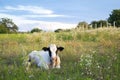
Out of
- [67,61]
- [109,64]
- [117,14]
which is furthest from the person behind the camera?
[117,14]

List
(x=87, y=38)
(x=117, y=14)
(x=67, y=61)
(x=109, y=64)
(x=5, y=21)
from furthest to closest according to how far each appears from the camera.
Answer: (x=5, y=21), (x=117, y=14), (x=87, y=38), (x=67, y=61), (x=109, y=64)

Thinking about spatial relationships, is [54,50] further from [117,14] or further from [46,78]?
[117,14]

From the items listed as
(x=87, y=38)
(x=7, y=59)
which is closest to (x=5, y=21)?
(x=87, y=38)

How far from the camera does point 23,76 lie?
7.94 m

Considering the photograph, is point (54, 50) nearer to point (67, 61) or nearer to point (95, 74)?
point (67, 61)

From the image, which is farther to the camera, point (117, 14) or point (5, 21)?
point (5, 21)

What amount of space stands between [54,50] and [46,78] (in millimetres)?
3693

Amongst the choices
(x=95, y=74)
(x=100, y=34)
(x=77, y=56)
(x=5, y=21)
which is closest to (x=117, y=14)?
(x=5, y=21)

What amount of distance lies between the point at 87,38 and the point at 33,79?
45.9ft

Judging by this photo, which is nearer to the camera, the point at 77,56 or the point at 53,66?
the point at 53,66

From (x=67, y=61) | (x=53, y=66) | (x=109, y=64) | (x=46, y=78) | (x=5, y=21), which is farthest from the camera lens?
(x=5, y=21)

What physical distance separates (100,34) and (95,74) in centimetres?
1401

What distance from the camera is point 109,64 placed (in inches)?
367

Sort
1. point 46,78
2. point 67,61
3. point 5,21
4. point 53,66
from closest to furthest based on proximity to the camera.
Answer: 1. point 46,78
2. point 53,66
3. point 67,61
4. point 5,21
